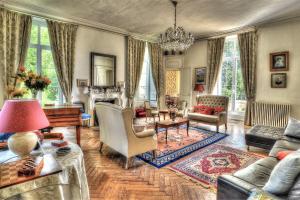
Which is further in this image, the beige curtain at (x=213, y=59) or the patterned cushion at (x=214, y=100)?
the beige curtain at (x=213, y=59)

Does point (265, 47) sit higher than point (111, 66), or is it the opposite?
point (265, 47)

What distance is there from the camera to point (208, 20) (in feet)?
17.9

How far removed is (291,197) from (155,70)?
6.84 m

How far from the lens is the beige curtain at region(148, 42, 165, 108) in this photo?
25.1 ft

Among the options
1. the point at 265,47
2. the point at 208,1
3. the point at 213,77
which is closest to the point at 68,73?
the point at 208,1

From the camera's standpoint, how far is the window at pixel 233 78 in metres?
6.56

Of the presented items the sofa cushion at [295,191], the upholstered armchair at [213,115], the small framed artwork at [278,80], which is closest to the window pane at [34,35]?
the upholstered armchair at [213,115]

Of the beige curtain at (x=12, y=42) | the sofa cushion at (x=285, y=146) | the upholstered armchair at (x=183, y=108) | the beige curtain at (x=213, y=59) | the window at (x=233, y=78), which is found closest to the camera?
the sofa cushion at (x=285, y=146)

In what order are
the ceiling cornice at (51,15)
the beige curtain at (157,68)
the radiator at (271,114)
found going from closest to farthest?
the ceiling cornice at (51,15) < the radiator at (271,114) < the beige curtain at (157,68)

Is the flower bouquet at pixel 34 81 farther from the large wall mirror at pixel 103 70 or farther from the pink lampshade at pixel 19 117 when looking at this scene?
the large wall mirror at pixel 103 70

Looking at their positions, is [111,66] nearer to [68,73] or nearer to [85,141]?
[68,73]

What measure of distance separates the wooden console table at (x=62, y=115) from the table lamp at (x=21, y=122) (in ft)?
5.65

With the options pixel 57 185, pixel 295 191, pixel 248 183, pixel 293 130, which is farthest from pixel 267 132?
pixel 57 185

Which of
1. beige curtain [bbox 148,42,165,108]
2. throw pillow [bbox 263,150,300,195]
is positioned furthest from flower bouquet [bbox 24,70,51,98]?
beige curtain [bbox 148,42,165,108]
